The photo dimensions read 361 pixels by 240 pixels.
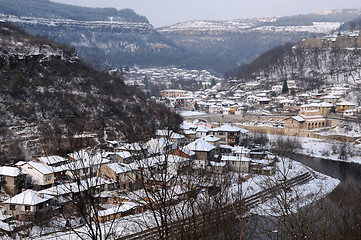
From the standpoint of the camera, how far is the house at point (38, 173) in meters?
7.57

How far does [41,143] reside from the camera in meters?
9.82

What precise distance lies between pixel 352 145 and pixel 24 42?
1324 cm

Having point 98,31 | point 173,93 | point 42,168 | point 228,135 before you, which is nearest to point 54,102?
point 42,168

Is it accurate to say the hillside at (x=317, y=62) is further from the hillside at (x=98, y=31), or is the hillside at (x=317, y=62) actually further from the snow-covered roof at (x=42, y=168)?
the hillside at (x=98, y=31)

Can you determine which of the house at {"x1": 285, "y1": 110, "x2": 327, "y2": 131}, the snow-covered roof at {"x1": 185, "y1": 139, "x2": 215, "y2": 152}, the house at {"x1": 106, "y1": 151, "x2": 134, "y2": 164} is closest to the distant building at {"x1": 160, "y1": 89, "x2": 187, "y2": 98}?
the house at {"x1": 285, "y1": 110, "x2": 327, "y2": 131}

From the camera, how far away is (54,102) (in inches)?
500

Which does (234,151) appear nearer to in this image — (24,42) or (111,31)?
(24,42)

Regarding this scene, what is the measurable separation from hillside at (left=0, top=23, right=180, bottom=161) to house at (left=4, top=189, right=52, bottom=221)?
280 cm

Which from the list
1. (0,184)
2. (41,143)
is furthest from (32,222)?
(41,143)

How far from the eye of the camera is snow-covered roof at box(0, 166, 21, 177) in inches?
291

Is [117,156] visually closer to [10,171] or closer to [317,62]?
[10,171]

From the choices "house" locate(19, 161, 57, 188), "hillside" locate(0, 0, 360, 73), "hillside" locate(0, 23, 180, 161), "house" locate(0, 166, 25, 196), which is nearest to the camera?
"house" locate(0, 166, 25, 196)

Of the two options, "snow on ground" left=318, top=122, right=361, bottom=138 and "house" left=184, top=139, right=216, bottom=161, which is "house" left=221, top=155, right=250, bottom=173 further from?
"snow on ground" left=318, top=122, right=361, bottom=138

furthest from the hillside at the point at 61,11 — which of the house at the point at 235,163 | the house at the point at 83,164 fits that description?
the house at the point at 83,164
